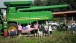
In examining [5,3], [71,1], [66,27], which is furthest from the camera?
[71,1]

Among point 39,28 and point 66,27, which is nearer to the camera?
point 39,28

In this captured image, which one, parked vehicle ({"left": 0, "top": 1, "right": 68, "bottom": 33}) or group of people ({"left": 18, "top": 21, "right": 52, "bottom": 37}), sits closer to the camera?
group of people ({"left": 18, "top": 21, "right": 52, "bottom": 37})

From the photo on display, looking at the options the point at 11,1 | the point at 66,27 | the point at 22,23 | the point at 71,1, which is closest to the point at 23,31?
the point at 22,23

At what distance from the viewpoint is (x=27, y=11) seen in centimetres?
2002

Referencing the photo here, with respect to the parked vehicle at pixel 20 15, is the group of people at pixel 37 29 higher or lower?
lower

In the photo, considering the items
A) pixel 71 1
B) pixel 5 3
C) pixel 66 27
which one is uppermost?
pixel 5 3

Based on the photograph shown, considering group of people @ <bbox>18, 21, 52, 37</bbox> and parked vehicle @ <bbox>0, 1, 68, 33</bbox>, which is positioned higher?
parked vehicle @ <bbox>0, 1, 68, 33</bbox>

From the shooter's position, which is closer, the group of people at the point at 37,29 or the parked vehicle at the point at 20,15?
the group of people at the point at 37,29

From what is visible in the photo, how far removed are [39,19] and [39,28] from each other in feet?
3.73

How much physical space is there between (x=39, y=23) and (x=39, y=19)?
2.33 feet

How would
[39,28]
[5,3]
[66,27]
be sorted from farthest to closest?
[66,27] < [5,3] < [39,28]

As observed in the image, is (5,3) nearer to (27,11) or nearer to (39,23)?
(27,11)

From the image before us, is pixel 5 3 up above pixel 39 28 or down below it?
above

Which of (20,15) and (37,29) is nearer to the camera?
(37,29)
